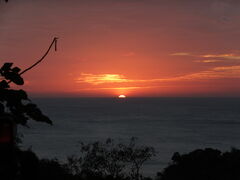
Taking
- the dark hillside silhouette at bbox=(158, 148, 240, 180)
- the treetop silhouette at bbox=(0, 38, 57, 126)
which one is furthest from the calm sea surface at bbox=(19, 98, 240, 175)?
the treetop silhouette at bbox=(0, 38, 57, 126)

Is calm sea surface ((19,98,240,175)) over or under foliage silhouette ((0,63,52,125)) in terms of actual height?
under

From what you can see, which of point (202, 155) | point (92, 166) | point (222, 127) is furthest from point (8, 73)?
point (222, 127)

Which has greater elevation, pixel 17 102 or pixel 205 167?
pixel 17 102

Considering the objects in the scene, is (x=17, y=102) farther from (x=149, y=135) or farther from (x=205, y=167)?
(x=149, y=135)

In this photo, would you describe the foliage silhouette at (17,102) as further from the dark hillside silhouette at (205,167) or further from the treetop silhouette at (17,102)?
the dark hillside silhouette at (205,167)

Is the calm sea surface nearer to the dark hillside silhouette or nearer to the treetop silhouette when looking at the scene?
the dark hillside silhouette

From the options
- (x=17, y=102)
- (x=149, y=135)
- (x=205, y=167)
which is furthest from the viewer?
(x=149, y=135)

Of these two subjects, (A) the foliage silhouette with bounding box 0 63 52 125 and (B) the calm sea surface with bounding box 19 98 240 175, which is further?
(B) the calm sea surface with bounding box 19 98 240 175

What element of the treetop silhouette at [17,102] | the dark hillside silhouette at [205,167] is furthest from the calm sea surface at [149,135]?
the treetop silhouette at [17,102]

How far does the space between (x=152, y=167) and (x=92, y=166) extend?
4542 centimetres

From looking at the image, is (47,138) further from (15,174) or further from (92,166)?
(15,174)

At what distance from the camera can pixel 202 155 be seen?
156ft

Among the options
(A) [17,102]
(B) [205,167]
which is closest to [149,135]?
(B) [205,167]

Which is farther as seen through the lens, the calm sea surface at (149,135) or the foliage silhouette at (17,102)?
the calm sea surface at (149,135)
